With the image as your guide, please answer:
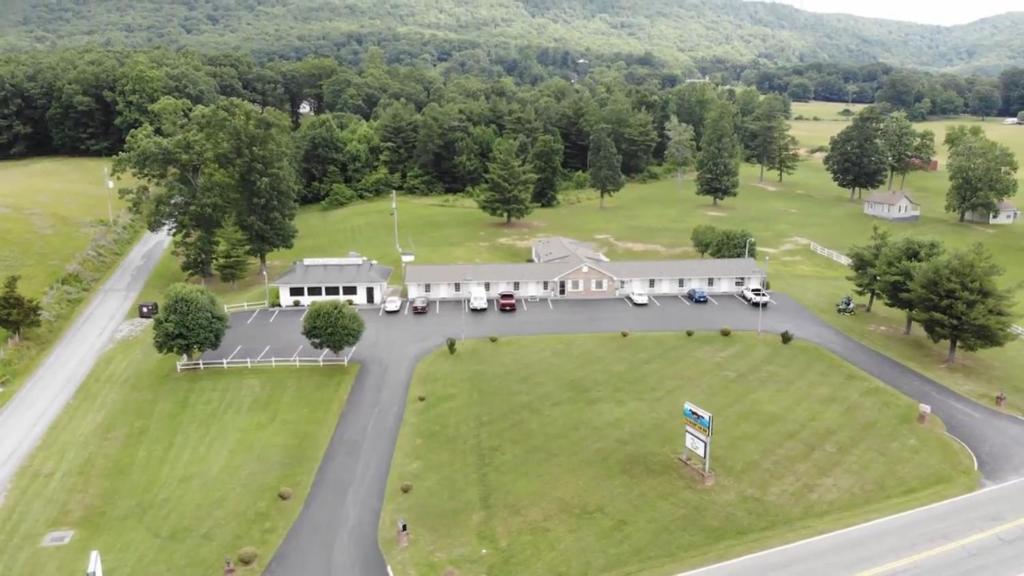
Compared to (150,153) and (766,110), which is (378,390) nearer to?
(150,153)

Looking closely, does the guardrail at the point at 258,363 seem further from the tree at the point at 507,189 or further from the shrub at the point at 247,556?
the tree at the point at 507,189

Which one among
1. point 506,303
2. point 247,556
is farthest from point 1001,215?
point 247,556

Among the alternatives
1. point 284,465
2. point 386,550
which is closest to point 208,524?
point 284,465

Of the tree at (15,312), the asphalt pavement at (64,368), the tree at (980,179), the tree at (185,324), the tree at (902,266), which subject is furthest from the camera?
the tree at (980,179)

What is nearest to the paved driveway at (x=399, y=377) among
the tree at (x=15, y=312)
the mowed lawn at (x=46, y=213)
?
the tree at (x=15, y=312)

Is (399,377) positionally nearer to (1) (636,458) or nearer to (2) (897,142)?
(1) (636,458)

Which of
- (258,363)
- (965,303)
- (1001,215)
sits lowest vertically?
(258,363)

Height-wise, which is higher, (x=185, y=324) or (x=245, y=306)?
(x=185, y=324)

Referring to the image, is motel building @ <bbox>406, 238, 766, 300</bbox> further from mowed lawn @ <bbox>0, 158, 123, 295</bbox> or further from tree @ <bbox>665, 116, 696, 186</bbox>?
tree @ <bbox>665, 116, 696, 186</bbox>
